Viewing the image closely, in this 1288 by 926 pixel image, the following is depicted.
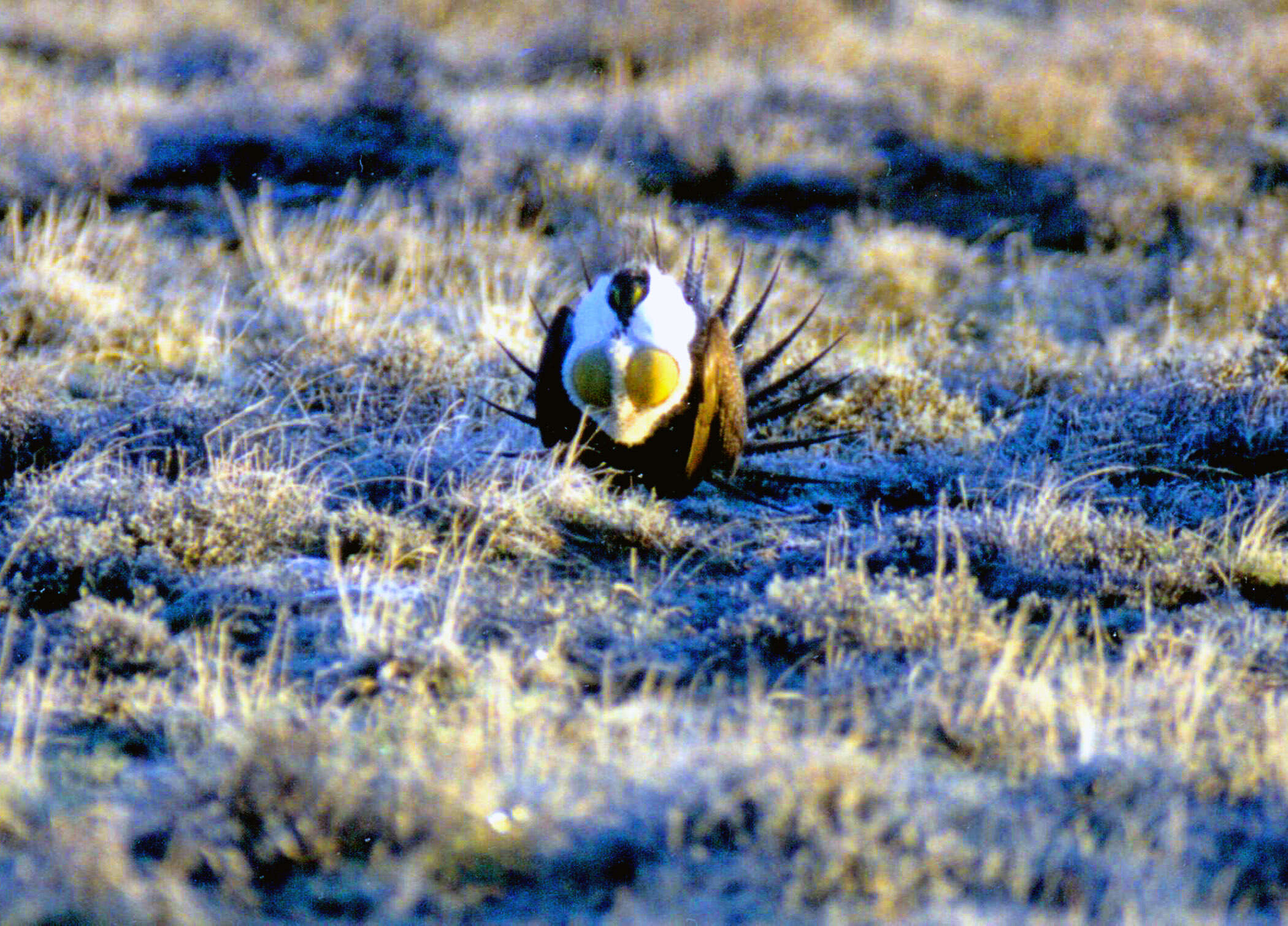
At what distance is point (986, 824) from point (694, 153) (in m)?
6.70

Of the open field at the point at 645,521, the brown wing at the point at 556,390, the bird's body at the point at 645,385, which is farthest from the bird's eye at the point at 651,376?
the open field at the point at 645,521

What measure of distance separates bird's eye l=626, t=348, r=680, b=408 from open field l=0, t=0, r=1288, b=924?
1.50ft

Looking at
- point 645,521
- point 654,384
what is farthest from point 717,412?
point 645,521

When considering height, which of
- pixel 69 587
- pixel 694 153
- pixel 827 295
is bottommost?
pixel 69 587

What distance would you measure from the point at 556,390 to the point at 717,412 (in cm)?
47

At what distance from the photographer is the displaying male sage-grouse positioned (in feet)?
11.5

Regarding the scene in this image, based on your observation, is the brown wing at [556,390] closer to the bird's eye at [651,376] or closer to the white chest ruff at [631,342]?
the white chest ruff at [631,342]

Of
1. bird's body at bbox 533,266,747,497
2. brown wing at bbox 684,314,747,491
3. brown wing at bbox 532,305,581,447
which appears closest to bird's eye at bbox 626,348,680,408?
bird's body at bbox 533,266,747,497

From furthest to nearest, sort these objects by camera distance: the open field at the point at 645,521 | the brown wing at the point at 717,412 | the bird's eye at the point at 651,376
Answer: the brown wing at the point at 717,412 → the bird's eye at the point at 651,376 → the open field at the point at 645,521

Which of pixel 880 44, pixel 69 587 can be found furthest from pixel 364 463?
pixel 880 44

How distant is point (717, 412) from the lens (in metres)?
3.70

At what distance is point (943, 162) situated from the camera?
28.1ft

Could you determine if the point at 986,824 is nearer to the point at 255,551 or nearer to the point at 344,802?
the point at 344,802

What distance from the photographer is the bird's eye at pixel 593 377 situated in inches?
138
